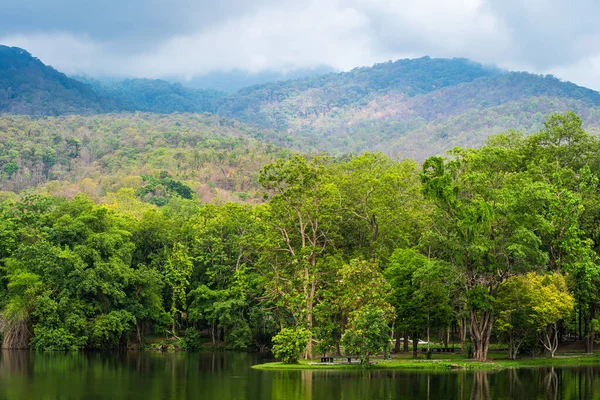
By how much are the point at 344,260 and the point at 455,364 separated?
Answer: 15316 mm

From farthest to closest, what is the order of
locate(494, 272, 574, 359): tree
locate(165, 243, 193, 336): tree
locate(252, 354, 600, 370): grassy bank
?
locate(165, 243, 193, 336): tree → locate(494, 272, 574, 359): tree → locate(252, 354, 600, 370): grassy bank

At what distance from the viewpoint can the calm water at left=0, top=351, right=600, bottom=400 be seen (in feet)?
119

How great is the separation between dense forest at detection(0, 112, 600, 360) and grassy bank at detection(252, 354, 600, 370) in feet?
5.20

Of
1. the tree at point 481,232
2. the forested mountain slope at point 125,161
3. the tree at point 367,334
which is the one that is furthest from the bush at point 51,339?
the forested mountain slope at point 125,161

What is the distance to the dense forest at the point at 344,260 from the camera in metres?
51.8

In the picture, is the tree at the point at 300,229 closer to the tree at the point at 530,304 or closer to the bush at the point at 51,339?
the tree at the point at 530,304

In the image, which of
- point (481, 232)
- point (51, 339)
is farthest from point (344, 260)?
point (51, 339)

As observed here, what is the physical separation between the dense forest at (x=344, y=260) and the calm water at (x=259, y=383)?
5.28 m

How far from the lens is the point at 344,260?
62.2m

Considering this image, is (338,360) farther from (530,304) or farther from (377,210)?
(530,304)

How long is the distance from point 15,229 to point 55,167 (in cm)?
9422

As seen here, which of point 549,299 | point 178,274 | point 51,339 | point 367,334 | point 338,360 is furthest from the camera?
point 178,274

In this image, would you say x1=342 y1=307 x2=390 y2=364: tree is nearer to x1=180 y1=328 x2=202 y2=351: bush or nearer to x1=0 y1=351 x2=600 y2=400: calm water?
x1=0 y1=351 x2=600 y2=400: calm water

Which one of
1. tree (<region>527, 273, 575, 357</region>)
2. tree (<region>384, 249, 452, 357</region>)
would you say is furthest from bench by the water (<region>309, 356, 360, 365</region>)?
tree (<region>527, 273, 575, 357</region>)
